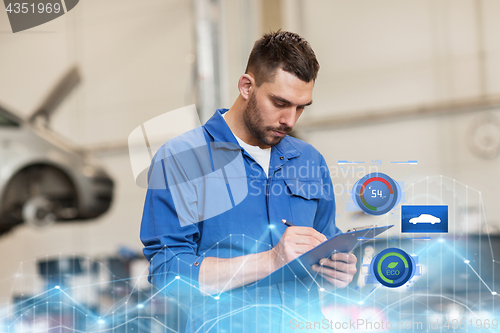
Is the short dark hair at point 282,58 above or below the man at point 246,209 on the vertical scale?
above

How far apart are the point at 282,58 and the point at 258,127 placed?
14 cm

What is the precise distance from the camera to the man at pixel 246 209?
2.28ft

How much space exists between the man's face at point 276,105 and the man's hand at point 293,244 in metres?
0.21

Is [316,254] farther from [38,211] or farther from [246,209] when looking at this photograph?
[38,211]

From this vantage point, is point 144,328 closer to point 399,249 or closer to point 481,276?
point 399,249

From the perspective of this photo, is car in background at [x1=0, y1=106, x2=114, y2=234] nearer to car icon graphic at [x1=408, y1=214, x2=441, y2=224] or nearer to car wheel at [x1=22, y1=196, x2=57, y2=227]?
car wheel at [x1=22, y1=196, x2=57, y2=227]

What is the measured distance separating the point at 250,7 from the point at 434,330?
1256 millimetres

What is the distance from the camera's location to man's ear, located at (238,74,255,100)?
81 centimetres

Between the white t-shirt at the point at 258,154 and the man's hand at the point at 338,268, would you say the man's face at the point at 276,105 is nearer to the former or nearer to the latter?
the white t-shirt at the point at 258,154

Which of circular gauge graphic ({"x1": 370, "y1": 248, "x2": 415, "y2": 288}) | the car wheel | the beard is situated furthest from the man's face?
the car wheel

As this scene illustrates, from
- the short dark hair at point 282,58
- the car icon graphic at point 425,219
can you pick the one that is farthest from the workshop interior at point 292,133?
the short dark hair at point 282,58
